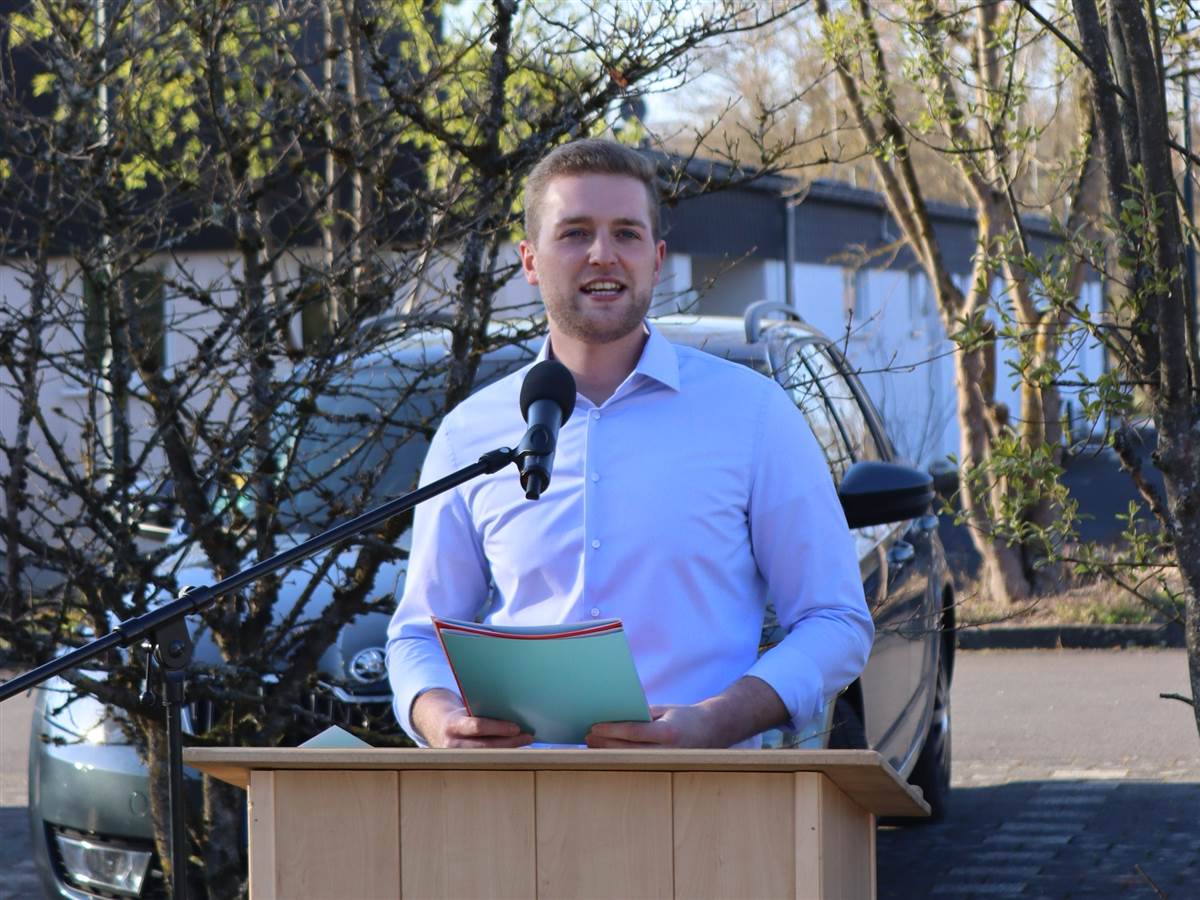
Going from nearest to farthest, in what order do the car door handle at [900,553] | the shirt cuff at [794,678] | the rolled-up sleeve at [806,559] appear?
the shirt cuff at [794,678] → the rolled-up sleeve at [806,559] → the car door handle at [900,553]

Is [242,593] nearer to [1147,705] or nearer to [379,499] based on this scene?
[379,499]

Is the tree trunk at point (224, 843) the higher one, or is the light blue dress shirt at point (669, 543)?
the light blue dress shirt at point (669, 543)

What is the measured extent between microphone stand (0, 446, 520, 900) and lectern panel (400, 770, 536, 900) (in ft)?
1.23

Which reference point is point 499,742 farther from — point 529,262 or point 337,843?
point 529,262

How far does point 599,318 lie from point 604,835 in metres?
1.20

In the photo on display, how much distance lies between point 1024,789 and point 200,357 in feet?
16.9

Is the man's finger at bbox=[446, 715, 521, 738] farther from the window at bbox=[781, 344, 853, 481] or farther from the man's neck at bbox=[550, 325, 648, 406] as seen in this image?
the window at bbox=[781, 344, 853, 481]

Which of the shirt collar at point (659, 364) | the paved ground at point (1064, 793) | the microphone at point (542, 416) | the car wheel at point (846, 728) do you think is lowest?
the paved ground at point (1064, 793)

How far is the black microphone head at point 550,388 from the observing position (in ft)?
9.62

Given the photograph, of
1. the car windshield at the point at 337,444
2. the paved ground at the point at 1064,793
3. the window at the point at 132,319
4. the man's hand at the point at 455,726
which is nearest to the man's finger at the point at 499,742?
the man's hand at the point at 455,726

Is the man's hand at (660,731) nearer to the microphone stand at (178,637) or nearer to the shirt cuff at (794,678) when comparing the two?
the shirt cuff at (794,678)

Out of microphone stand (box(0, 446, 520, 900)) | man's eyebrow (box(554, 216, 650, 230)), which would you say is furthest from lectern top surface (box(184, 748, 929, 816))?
man's eyebrow (box(554, 216, 650, 230))

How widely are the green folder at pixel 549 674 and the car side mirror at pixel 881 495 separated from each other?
249cm

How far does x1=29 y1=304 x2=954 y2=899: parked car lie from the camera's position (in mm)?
5328
